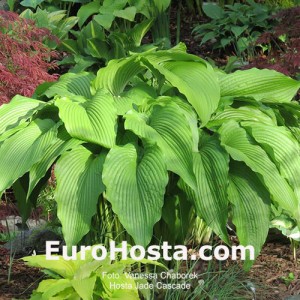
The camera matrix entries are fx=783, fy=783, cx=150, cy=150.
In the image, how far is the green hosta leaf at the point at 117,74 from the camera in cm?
393

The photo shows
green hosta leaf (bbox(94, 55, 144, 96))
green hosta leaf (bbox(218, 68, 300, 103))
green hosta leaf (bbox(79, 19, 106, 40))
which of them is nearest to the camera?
green hosta leaf (bbox(94, 55, 144, 96))

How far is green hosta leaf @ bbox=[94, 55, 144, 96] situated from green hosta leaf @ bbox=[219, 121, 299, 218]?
0.56m

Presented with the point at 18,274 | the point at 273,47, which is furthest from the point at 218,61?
the point at 18,274

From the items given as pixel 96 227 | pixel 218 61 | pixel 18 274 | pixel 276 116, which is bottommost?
pixel 218 61

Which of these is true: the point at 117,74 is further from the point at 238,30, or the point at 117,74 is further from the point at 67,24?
the point at 67,24

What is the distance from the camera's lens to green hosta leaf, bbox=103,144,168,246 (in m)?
3.34

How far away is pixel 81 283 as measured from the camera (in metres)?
3.18

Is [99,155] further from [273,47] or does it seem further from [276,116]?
[273,47]

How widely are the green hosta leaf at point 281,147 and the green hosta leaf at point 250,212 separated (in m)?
0.17

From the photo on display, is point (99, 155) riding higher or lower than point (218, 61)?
higher

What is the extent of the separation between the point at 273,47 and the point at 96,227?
484 centimetres

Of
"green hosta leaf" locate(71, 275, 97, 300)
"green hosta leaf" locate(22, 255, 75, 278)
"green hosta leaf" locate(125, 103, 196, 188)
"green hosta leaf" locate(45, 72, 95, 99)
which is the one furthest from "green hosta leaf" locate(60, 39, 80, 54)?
"green hosta leaf" locate(71, 275, 97, 300)

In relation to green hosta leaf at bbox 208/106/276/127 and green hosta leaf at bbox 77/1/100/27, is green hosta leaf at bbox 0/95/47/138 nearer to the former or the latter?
green hosta leaf at bbox 208/106/276/127

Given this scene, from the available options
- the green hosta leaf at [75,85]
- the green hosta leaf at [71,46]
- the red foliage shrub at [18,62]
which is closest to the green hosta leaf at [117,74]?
the green hosta leaf at [75,85]
